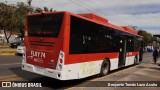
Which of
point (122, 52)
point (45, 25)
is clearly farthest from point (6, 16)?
point (45, 25)

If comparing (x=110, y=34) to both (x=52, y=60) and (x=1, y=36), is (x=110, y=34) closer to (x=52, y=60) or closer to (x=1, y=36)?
(x=52, y=60)

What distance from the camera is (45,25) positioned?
1034cm

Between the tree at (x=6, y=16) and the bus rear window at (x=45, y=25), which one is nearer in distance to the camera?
the bus rear window at (x=45, y=25)

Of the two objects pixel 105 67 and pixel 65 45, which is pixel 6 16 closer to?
pixel 105 67

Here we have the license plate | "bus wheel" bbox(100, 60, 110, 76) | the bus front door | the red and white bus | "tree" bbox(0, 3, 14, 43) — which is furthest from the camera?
"tree" bbox(0, 3, 14, 43)

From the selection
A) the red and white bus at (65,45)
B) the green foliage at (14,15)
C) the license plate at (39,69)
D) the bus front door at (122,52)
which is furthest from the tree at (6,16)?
the license plate at (39,69)

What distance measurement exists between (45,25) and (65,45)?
1521mm

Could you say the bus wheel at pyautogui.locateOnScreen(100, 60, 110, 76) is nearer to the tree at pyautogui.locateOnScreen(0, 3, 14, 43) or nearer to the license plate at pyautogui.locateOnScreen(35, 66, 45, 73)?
the license plate at pyautogui.locateOnScreen(35, 66, 45, 73)

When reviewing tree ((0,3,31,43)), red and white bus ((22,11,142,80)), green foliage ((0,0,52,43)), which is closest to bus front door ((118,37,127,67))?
red and white bus ((22,11,142,80))

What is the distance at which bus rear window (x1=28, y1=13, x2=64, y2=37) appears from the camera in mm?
9844

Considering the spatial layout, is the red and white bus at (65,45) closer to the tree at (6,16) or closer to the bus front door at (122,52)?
the bus front door at (122,52)

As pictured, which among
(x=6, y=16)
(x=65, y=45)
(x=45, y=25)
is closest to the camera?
(x=65, y=45)

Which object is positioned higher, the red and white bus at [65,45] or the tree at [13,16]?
the tree at [13,16]

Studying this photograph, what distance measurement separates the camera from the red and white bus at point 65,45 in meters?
9.55
